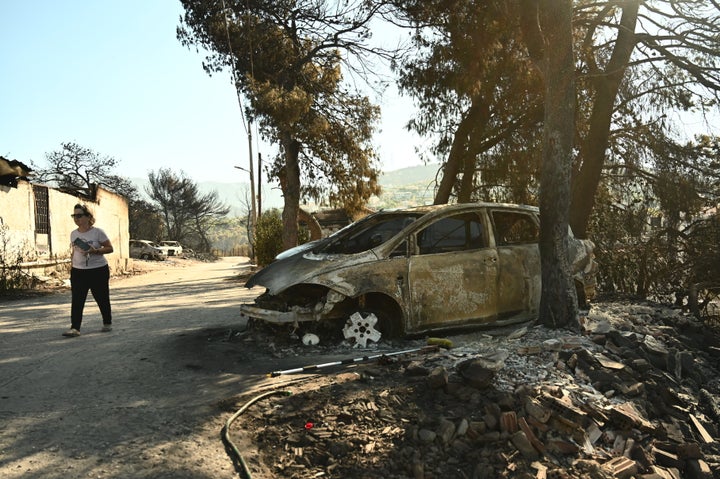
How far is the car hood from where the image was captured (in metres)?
6.50

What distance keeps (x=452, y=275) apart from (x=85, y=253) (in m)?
4.99

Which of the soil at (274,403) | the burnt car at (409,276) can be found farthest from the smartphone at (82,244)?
the burnt car at (409,276)

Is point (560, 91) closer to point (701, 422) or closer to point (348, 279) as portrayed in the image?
point (348, 279)

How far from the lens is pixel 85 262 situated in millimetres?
7637

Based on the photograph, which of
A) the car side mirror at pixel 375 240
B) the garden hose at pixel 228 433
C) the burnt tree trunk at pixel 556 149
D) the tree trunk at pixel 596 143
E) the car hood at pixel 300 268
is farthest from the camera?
the tree trunk at pixel 596 143

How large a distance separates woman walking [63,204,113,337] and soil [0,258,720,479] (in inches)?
22.2

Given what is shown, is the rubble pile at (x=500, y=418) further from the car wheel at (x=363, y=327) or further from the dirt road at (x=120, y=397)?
→ the car wheel at (x=363, y=327)

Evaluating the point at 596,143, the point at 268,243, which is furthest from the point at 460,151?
the point at 268,243

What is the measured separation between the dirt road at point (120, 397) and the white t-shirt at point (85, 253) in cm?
104

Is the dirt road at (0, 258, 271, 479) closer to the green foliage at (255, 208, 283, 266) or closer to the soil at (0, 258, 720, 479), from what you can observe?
the soil at (0, 258, 720, 479)

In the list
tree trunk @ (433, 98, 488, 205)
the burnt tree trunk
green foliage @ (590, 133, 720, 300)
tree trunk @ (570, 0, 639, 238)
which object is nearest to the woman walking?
the burnt tree trunk

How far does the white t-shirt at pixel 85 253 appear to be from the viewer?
7566 millimetres

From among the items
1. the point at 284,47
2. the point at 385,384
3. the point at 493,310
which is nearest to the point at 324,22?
the point at 284,47

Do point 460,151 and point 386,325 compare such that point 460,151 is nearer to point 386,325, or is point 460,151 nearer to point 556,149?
point 556,149
